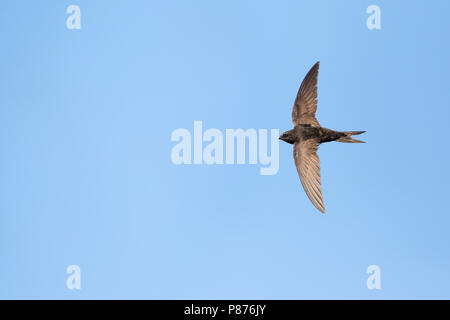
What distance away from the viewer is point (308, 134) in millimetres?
10211

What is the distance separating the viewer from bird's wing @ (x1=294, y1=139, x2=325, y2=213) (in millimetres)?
9562

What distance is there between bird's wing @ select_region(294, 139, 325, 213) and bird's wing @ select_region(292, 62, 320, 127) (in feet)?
1.70

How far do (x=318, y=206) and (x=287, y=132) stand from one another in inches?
78.5

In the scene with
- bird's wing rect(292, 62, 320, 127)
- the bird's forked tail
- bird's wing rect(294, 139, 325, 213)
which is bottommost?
bird's wing rect(294, 139, 325, 213)

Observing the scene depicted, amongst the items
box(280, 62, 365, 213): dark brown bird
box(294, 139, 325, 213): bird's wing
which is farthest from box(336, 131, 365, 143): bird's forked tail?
box(294, 139, 325, 213): bird's wing

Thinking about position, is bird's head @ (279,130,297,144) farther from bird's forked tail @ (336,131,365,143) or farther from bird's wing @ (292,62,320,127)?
bird's forked tail @ (336,131,365,143)

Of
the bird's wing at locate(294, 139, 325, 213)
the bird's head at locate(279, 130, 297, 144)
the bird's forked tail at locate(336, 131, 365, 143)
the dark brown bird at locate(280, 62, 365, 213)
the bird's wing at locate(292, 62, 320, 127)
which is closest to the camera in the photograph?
the bird's wing at locate(294, 139, 325, 213)

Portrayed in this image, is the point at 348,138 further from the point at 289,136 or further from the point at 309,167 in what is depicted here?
the point at 289,136

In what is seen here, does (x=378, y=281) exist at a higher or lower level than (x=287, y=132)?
lower

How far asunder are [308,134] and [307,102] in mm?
754

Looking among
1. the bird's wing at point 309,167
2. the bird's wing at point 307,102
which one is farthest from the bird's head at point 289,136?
the bird's wing at point 307,102
